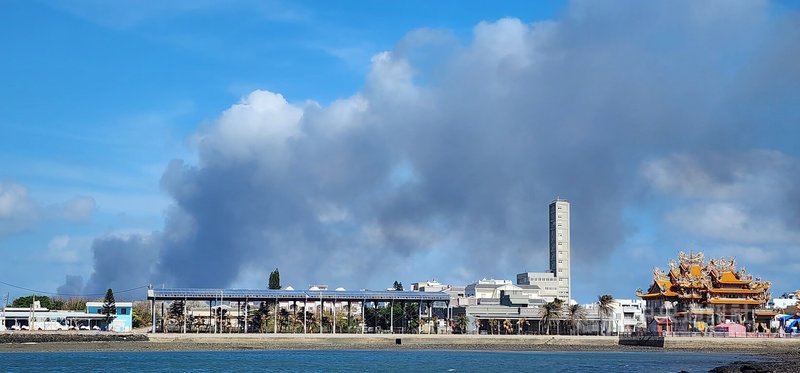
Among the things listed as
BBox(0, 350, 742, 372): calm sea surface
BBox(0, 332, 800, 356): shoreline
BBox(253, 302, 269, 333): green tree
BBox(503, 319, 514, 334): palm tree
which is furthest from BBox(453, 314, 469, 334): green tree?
BBox(0, 350, 742, 372): calm sea surface

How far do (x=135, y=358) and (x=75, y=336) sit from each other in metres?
29.5

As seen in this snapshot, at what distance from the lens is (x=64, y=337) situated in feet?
387

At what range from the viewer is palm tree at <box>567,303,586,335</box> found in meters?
154

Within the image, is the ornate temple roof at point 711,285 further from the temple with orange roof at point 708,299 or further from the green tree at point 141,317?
the green tree at point 141,317

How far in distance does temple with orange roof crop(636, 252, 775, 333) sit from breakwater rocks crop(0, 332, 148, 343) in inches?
2814

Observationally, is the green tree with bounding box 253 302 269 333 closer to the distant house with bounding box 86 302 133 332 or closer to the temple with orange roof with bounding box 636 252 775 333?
the distant house with bounding box 86 302 133 332

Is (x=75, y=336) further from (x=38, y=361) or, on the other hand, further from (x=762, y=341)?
(x=762, y=341)

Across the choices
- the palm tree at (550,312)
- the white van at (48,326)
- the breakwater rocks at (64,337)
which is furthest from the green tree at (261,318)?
the palm tree at (550,312)

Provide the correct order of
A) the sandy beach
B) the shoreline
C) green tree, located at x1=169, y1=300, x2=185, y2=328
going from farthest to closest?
green tree, located at x1=169, y1=300, x2=185, y2=328
the shoreline
the sandy beach

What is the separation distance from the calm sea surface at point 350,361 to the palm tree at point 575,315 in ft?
138

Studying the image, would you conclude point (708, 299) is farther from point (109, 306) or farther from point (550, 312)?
point (109, 306)

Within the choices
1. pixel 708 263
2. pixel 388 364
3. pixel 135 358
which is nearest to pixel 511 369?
pixel 388 364

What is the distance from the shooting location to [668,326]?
134m

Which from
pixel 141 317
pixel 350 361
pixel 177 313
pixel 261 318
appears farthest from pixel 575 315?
pixel 141 317
